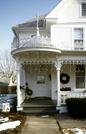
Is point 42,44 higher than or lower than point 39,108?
higher

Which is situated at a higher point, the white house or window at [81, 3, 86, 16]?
window at [81, 3, 86, 16]

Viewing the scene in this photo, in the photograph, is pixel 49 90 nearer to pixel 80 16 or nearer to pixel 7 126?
pixel 80 16

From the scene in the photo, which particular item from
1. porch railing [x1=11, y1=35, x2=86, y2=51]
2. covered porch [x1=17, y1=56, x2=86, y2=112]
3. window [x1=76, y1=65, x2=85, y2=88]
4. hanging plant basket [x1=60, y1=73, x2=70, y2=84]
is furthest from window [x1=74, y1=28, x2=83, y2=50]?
hanging plant basket [x1=60, y1=73, x2=70, y2=84]

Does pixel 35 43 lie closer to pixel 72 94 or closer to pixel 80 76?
pixel 72 94

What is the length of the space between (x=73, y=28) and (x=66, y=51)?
3.00m

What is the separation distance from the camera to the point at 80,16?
65.1ft

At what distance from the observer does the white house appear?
17156 millimetres

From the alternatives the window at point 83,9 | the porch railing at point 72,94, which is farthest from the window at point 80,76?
the window at point 83,9

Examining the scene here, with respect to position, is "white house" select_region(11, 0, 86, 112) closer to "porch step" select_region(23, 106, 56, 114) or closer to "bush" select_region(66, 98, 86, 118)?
"porch step" select_region(23, 106, 56, 114)

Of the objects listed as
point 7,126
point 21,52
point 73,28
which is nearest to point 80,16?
point 73,28

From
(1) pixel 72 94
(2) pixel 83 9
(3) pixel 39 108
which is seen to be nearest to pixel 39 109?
(3) pixel 39 108

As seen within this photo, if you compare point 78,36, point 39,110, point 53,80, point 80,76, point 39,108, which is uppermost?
point 78,36

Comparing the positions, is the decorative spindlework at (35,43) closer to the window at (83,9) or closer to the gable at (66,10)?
the gable at (66,10)

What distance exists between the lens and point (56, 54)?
17.5 meters
